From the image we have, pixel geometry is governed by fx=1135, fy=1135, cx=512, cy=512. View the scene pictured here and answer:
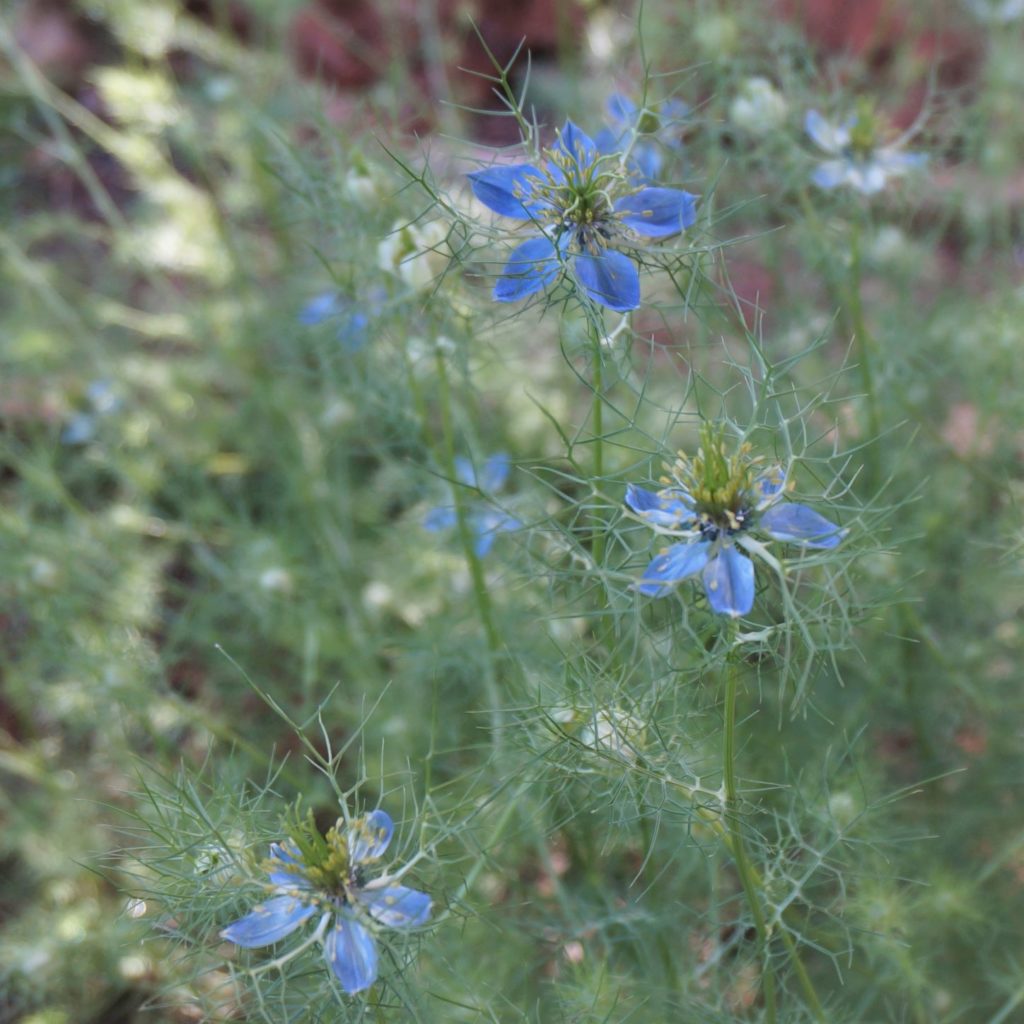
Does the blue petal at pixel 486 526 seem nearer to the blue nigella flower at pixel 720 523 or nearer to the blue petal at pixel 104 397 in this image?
the blue nigella flower at pixel 720 523

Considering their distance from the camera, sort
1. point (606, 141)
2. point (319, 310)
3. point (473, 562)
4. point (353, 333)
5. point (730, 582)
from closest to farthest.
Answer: point (730, 582) < point (606, 141) < point (473, 562) < point (353, 333) < point (319, 310)

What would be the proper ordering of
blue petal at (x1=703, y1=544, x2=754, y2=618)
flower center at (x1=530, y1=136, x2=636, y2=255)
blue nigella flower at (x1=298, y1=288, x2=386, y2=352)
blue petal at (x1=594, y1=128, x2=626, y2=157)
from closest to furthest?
blue petal at (x1=703, y1=544, x2=754, y2=618) → flower center at (x1=530, y1=136, x2=636, y2=255) → blue petal at (x1=594, y1=128, x2=626, y2=157) → blue nigella flower at (x1=298, y1=288, x2=386, y2=352)

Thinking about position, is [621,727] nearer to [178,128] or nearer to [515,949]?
[515,949]

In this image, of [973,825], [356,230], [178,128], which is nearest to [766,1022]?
[973,825]

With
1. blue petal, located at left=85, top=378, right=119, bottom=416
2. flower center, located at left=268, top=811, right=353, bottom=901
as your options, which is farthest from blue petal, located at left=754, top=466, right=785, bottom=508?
blue petal, located at left=85, top=378, right=119, bottom=416

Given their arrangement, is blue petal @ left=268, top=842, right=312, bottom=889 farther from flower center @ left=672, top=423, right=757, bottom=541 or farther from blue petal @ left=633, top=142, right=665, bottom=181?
blue petal @ left=633, top=142, right=665, bottom=181

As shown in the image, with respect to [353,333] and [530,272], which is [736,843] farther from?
[353,333]

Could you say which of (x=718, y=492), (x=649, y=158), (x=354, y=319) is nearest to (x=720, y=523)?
(x=718, y=492)

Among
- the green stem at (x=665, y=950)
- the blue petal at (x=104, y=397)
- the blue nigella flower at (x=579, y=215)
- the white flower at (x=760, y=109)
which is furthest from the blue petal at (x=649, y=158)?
the blue petal at (x=104, y=397)
